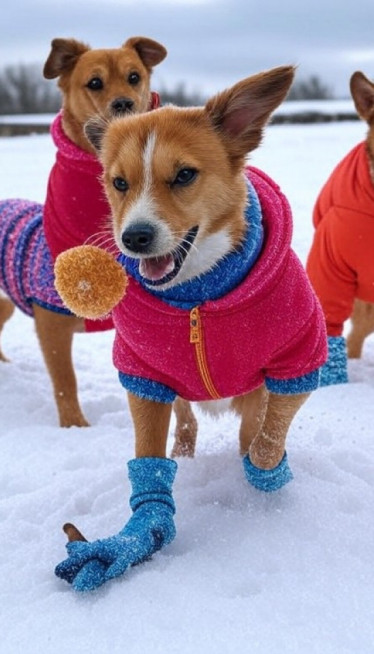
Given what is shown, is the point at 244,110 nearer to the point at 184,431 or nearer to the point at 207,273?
the point at 207,273

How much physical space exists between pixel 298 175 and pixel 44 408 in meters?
9.20

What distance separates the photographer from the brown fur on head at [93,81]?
4.26 m

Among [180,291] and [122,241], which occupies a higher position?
[122,241]

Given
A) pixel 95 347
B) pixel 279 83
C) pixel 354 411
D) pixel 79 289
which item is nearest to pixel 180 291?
pixel 79 289

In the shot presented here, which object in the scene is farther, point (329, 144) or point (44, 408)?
point (329, 144)

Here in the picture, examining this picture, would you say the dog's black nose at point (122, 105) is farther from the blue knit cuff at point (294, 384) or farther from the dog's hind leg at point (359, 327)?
the blue knit cuff at point (294, 384)

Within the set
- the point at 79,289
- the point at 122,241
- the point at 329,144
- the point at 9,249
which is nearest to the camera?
the point at 122,241

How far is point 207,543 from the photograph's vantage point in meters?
2.59

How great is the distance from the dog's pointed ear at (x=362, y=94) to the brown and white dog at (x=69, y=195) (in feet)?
3.70

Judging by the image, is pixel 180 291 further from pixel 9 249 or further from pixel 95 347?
pixel 95 347

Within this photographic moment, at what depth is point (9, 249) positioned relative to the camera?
171 inches

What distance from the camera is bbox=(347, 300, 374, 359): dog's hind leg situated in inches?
197

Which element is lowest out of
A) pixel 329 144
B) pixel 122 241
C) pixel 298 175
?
pixel 329 144

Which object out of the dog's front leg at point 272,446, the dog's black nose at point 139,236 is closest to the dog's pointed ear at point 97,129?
the dog's black nose at point 139,236
